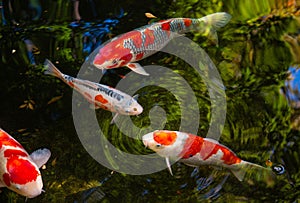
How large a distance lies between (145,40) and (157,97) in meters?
0.39

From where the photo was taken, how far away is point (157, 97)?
9.93 feet

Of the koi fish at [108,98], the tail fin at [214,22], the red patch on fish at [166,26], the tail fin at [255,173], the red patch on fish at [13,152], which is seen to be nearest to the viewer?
the red patch on fish at [13,152]

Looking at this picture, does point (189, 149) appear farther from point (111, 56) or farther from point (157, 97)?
point (111, 56)

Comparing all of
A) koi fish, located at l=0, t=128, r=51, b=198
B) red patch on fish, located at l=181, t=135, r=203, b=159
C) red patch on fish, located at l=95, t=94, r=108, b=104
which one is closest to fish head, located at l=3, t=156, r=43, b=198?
→ koi fish, located at l=0, t=128, r=51, b=198

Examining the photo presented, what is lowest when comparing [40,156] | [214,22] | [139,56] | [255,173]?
[255,173]

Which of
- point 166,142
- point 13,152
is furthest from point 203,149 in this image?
point 13,152

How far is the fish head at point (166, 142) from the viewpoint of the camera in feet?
8.01

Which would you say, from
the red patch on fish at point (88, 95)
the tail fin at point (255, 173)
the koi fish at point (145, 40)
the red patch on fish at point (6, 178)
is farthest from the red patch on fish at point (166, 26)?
the red patch on fish at point (6, 178)

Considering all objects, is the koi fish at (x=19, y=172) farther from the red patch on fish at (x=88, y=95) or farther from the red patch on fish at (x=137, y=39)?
the red patch on fish at (x=137, y=39)

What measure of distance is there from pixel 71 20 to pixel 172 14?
2.63 feet

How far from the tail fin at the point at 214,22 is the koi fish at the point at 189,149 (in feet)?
3.51

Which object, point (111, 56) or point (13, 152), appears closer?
point (13, 152)

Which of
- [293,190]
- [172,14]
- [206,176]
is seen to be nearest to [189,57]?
[172,14]

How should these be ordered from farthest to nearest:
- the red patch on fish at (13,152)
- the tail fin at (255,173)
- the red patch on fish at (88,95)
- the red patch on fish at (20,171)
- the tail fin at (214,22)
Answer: the tail fin at (214,22) → the red patch on fish at (88,95) → the tail fin at (255,173) → the red patch on fish at (13,152) → the red patch on fish at (20,171)
